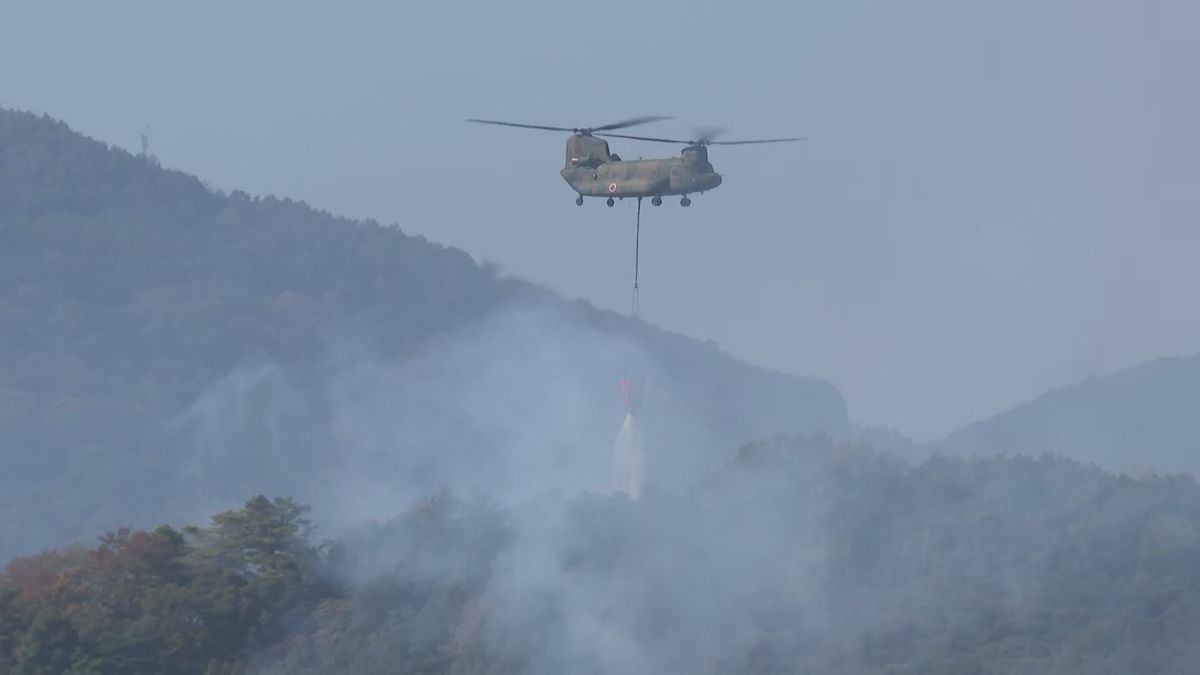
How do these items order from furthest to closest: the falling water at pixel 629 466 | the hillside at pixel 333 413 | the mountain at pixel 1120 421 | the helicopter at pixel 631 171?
the hillside at pixel 333 413, the falling water at pixel 629 466, the mountain at pixel 1120 421, the helicopter at pixel 631 171

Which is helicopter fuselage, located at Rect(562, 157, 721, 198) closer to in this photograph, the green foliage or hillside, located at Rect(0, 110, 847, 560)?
the green foliage

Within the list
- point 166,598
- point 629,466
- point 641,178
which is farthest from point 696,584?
point 629,466

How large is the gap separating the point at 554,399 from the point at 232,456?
26.5 m

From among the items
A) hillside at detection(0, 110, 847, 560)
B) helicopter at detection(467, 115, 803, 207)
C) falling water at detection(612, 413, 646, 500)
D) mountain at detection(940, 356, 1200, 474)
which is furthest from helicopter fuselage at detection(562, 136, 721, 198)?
hillside at detection(0, 110, 847, 560)

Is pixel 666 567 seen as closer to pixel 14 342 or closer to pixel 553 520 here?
pixel 553 520

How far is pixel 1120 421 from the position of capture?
273 ft

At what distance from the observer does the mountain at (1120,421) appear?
7906 cm

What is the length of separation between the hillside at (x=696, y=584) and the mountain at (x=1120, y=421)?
13.6 meters

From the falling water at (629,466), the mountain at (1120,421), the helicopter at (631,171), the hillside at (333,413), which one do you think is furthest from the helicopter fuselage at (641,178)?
the hillside at (333,413)

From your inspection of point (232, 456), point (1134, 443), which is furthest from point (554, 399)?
point (1134, 443)

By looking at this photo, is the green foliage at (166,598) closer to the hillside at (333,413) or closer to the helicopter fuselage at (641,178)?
the helicopter fuselage at (641,178)

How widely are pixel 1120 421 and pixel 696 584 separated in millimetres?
27881

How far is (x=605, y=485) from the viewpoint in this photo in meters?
97.1

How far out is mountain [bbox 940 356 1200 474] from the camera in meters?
79.1
